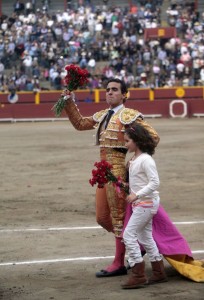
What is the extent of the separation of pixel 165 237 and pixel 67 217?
3.31 metres

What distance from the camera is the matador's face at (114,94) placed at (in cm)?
693

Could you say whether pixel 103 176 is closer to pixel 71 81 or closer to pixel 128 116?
pixel 128 116

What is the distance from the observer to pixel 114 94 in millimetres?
6969

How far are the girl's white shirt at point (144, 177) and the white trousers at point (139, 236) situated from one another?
0.37 ft

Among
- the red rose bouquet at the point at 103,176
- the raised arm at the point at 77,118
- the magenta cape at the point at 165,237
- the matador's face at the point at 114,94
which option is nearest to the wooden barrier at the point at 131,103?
the raised arm at the point at 77,118

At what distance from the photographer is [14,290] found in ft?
20.8

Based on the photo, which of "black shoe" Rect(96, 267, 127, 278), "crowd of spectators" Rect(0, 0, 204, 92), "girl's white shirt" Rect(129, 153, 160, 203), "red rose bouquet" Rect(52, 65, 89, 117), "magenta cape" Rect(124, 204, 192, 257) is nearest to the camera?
"girl's white shirt" Rect(129, 153, 160, 203)

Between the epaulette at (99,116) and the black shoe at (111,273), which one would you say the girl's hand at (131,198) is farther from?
the epaulette at (99,116)

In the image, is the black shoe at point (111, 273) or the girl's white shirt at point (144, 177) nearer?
the girl's white shirt at point (144, 177)

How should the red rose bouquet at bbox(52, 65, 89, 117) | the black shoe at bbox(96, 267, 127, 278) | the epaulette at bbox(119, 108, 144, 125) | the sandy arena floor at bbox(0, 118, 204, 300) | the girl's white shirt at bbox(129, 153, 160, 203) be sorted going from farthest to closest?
1. the red rose bouquet at bbox(52, 65, 89, 117)
2. the epaulette at bbox(119, 108, 144, 125)
3. the black shoe at bbox(96, 267, 127, 278)
4. the sandy arena floor at bbox(0, 118, 204, 300)
5. the girl's white shirt at bbox(129, 153, 160, 203)

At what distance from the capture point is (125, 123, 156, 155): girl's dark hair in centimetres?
638

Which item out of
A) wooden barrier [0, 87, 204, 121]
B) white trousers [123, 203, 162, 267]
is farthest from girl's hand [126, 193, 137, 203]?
wooden barrier [0, 87, 204, 121]

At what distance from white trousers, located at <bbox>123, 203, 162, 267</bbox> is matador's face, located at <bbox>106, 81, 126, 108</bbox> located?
3.36 ft

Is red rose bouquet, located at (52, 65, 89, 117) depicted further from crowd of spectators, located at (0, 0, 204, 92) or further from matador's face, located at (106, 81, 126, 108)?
crowd of spectators, located at (0, 0, 204, 92)
